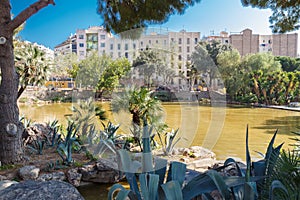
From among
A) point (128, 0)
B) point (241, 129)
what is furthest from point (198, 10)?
point (241, 129)

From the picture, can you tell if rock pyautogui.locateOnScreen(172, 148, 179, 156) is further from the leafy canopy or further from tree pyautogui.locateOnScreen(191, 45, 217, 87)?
the leafy canopy

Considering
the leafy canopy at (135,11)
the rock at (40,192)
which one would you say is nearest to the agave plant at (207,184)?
the rock at (40,192)

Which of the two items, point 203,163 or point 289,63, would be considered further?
point 289,63

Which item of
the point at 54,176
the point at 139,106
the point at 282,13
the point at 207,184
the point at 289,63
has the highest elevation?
the point at 289,63

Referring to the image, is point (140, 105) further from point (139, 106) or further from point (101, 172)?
point (101, 172)

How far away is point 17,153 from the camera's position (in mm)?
4160

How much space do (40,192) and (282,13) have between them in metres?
4.68

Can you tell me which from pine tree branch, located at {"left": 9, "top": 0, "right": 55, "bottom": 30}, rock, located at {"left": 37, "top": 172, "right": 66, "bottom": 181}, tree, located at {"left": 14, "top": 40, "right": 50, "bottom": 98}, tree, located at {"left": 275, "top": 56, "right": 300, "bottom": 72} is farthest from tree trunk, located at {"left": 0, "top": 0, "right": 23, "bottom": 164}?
tree, located at {"left": 275, "top": 56, "right": 300, "bottom": 72}

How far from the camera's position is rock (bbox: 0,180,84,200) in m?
1.75

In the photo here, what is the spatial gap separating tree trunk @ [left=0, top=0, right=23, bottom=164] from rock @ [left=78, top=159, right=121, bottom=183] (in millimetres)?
1169

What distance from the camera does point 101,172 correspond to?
3939mm

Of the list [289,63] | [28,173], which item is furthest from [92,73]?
[289,63]

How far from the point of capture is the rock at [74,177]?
374 centimetres

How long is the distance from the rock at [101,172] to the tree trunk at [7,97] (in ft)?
3.84
